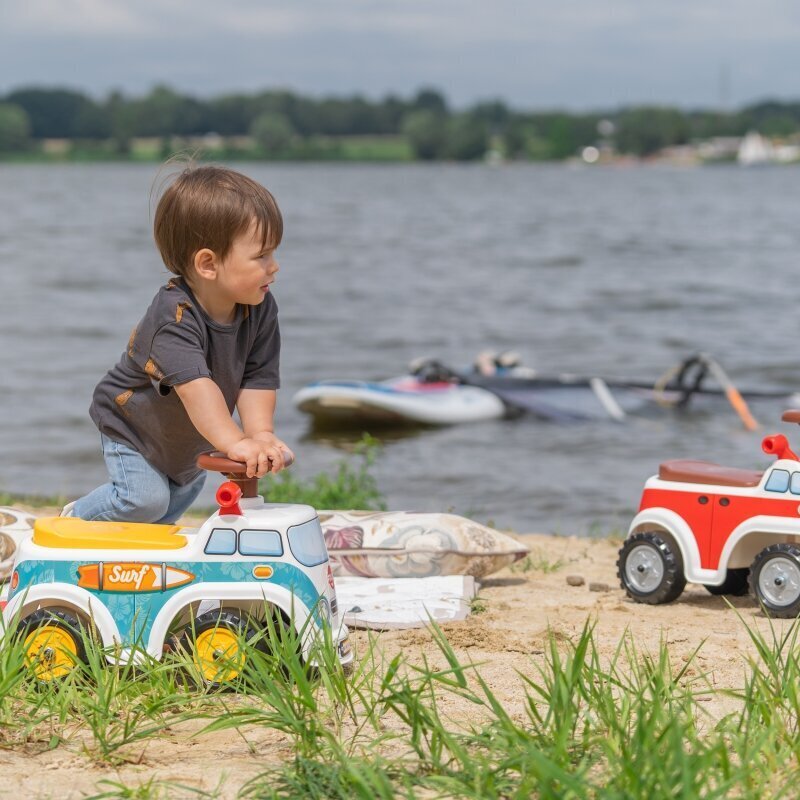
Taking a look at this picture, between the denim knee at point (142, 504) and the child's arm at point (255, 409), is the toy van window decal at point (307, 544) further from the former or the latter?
the denim knee at point (142, 504)

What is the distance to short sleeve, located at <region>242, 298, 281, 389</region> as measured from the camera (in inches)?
155

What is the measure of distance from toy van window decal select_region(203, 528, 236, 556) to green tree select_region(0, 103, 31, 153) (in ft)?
358

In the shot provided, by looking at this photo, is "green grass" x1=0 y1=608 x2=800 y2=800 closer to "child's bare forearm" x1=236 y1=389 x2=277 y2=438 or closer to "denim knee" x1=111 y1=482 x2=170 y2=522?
"denim knee" x1=111 y1=482 x2=170 y2=522

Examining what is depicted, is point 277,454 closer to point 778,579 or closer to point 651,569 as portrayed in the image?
point 651,569

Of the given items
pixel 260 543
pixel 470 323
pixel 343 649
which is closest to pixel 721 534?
pixel 343 649

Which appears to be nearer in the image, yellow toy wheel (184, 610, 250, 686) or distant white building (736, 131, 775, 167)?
yellow toy wheel (184, 610, 250, 686)

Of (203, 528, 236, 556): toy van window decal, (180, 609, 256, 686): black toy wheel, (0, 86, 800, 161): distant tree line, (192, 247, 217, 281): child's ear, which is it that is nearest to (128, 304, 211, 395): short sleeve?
(192, 247, 217, 281): child's ear

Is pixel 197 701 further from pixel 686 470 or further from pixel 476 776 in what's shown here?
pixel 686 470

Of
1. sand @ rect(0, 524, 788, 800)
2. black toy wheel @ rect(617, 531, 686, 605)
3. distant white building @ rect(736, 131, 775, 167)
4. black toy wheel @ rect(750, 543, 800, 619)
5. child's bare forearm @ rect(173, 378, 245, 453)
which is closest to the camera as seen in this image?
sand @ rect(0, 524, 788, 800)

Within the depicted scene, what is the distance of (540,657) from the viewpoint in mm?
3740

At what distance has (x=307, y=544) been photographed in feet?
11.4

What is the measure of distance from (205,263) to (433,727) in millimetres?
1554

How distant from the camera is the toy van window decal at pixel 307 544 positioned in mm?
3436

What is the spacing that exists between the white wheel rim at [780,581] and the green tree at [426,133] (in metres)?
117
